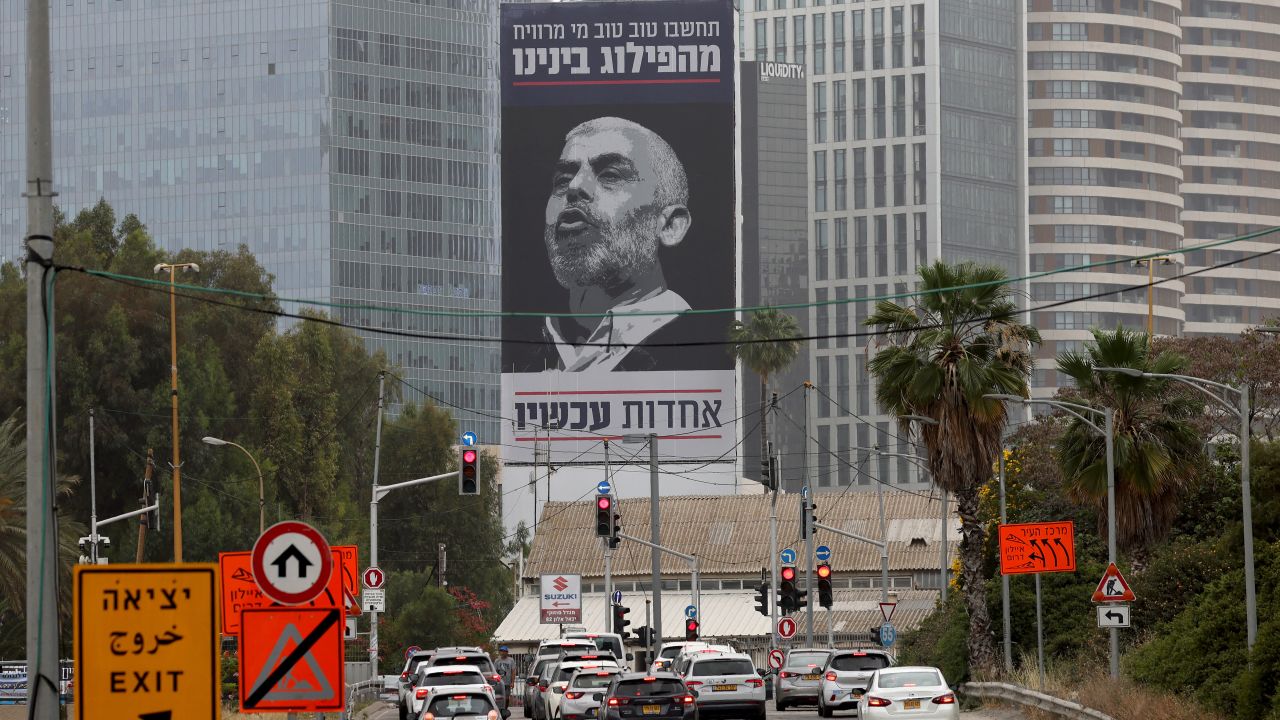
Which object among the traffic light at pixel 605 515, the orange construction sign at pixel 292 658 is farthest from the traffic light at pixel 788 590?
the orange construction sign at pixel 292 658

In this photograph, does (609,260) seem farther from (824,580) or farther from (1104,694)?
(1104,694)

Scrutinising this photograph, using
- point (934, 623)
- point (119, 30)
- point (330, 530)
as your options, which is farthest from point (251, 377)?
point (119, 30)

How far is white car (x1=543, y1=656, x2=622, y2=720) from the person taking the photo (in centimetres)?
3966

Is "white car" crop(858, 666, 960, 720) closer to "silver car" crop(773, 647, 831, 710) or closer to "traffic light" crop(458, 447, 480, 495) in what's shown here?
"silver car" crop(773, 647, 831, 710)

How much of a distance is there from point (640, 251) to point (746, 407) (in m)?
58.4

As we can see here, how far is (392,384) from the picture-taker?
Answer: 112m

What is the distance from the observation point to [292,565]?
46.6 feet

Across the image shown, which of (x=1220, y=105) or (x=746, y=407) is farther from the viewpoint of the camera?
(x=1220, y=105)

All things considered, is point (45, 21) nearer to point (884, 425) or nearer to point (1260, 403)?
point (1260, 403)

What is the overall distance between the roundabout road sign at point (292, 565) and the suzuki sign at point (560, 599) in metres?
52.0

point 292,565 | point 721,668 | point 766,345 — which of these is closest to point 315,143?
point 766,345

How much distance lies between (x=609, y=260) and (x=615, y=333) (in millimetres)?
4376

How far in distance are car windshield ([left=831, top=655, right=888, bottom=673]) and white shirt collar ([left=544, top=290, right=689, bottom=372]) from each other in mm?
69761

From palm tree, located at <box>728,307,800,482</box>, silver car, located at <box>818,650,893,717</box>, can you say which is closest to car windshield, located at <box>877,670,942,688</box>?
silver car, located at <box>818,650,893,717</box>
